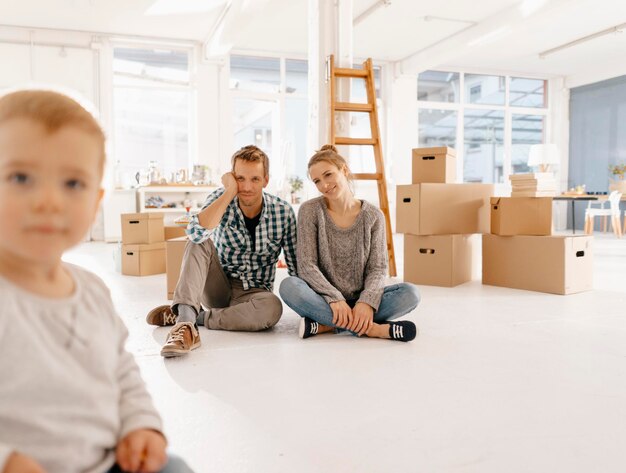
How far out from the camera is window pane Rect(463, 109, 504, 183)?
1020 centimetres

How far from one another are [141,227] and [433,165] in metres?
2.16

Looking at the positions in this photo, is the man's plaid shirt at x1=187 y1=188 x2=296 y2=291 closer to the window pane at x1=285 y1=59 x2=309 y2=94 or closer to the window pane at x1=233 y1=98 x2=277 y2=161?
the window pane at x1=233 y1=98 x2=277 y2=161

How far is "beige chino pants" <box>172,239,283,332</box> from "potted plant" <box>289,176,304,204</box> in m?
6.30

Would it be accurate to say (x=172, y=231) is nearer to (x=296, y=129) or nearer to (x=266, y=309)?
(x=266, y=309)

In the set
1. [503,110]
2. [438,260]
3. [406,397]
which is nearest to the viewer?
[406,397]

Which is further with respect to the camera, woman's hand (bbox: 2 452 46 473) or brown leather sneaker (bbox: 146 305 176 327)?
brown leather sneaker (bbox: 146 305 176 327)

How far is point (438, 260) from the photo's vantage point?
3803 millimetres

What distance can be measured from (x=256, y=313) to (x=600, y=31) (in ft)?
24.3

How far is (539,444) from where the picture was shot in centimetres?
130

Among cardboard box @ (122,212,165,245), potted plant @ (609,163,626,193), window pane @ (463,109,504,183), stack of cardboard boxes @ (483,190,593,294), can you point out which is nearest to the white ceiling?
window pane @ (463,109,504,183)

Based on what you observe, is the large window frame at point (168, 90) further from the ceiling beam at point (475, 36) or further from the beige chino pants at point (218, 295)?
the beige chino pants at point (218, 295)

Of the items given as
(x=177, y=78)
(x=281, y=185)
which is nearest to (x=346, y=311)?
(x=281, y=185)

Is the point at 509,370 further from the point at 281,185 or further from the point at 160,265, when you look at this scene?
the point at 281,185

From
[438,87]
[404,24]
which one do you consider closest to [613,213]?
[438,87]
